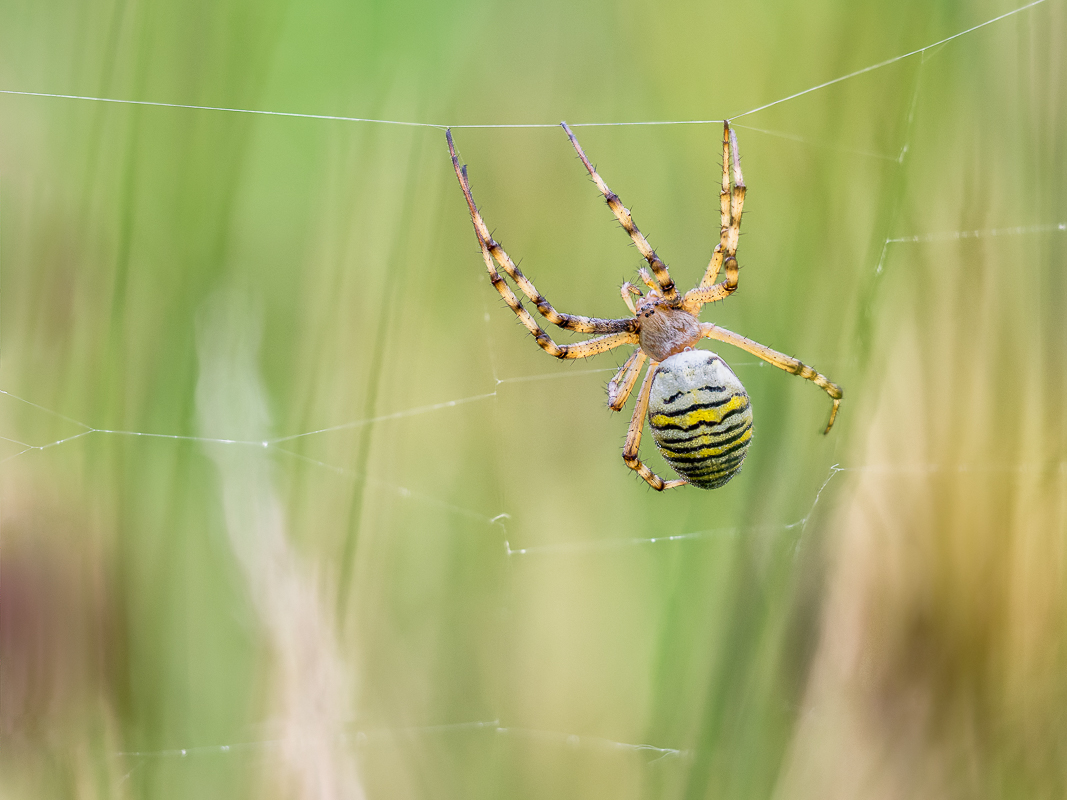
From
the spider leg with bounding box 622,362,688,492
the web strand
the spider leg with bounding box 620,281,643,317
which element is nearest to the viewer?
the web strand

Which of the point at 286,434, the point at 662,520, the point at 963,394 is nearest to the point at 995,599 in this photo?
the point at 963,394

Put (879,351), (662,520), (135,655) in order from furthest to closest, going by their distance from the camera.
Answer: (662,520), (879,351), (135,655)

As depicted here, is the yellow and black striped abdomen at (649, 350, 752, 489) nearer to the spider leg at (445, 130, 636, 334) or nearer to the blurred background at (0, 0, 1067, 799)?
the blurred background at (0, 0, 1067, 799)

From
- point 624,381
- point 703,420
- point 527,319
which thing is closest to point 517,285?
point 527,319

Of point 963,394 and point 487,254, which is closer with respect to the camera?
point 963,394

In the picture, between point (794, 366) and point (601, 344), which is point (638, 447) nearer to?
point (601, 344)

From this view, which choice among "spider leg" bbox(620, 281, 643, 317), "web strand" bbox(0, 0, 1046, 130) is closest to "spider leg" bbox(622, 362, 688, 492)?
"spider leg" bbox(620, 281, 643, 317)

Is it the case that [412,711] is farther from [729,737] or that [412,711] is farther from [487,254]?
[487,254]
